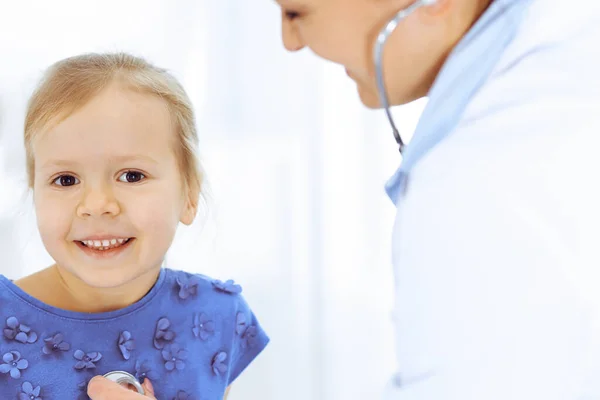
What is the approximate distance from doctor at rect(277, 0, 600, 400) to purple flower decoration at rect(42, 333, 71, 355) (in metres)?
0.58

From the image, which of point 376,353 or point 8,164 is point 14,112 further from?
point 376,353

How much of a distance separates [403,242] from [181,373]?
0.63 metres

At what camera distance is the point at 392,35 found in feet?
2.48

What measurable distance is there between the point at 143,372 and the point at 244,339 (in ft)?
0.66

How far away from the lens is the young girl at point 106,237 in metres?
1.12

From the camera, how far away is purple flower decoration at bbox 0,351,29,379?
1.11 meters

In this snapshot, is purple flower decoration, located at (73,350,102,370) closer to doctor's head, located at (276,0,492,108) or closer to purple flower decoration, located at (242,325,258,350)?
purple flower decoration, located at (242,325,258,350)

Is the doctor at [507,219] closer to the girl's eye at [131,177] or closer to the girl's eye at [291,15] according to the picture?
the girl's eye at [291,15]

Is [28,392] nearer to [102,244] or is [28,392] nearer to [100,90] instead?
[102,244]

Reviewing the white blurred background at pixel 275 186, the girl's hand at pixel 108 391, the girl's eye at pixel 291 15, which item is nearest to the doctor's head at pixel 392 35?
the girl's eye at pixel 291 15

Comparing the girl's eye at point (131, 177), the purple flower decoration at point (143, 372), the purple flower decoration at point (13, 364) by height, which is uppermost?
the girl's eye at point (131, 177)

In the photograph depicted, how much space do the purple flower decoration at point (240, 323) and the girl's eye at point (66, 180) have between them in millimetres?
353

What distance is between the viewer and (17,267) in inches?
53.7

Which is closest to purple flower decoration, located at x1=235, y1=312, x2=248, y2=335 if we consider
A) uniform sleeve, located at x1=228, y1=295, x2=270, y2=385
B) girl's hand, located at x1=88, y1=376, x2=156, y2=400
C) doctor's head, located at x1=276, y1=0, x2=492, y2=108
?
uniform sleeve, located at x1=228, y1=295, x2=270, y2=385
